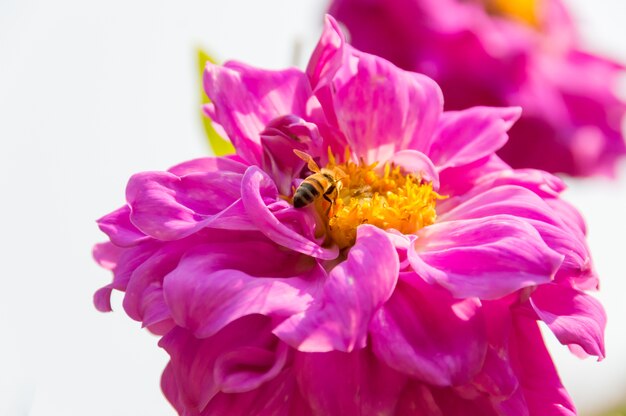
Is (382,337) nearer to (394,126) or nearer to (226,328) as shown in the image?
(226,328)

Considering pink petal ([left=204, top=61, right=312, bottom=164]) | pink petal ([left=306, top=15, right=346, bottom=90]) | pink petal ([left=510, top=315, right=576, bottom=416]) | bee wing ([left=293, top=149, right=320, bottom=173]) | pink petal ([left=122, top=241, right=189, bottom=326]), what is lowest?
pink petal ([left=510, top=315, right=576, bottom=416])

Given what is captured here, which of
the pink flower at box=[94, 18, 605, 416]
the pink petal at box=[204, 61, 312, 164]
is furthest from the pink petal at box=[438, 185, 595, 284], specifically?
the pink petal at box=[204, 61, 312, 164]

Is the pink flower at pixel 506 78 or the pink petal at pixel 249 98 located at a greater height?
the pink petal at pixel 249 98

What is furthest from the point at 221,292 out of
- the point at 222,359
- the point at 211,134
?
the point at 211,134

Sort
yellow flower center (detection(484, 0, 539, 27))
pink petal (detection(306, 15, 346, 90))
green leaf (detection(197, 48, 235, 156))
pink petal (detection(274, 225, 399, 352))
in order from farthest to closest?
1. yellow flower center (detection(484, 0, 539, 27))
2. green leaf (detection(197, 48, 235, 156))
3. pink petal (detection(306, 15, 346, 90))
4. pink petal (detection(274, 225, 399, 352))

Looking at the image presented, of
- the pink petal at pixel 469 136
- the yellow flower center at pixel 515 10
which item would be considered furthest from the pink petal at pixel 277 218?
the yellow flower center at pixel 515 10

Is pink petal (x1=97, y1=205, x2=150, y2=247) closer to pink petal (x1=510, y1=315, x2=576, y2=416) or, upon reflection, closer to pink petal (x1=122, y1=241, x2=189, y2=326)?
pink petal (x1=122, y1=241, x2=189, y2=326)

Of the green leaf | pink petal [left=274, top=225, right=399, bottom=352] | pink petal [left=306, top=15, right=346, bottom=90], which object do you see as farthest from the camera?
the green leaf

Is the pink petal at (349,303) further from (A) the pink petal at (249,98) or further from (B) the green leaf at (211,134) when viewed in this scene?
(B) the green leaf at (211,134)
